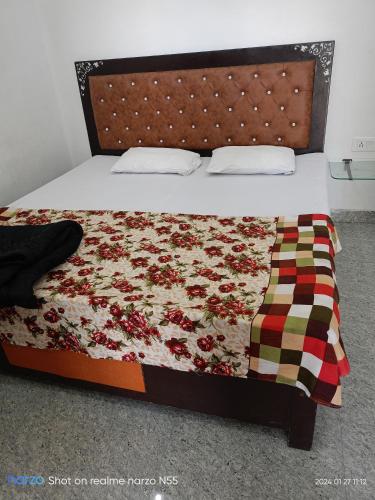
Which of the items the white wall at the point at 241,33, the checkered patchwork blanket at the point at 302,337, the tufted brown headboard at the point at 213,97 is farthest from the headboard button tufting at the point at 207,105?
the checkered patchwork blanket at the point at 302,337

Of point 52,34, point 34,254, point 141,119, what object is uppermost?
point 52,34

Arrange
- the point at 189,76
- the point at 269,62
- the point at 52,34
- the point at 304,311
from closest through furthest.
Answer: the point at 304,311
the point at 269,62
the point at 189,76
the point at 52,34

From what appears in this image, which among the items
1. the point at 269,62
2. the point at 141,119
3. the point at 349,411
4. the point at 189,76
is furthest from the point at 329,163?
the point at 349,411

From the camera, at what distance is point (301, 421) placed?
1090 millimetres

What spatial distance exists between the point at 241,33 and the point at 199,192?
95 centimetres

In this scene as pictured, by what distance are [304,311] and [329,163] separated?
1.47 m

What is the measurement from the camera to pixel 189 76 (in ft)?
7.07

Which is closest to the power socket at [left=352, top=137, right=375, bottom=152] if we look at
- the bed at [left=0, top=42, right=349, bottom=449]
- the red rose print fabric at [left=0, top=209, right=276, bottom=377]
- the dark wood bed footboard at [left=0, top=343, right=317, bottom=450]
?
the bed at [left=0, top=42, right=349, bottom=449]

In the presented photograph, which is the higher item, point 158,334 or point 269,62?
point 269,62

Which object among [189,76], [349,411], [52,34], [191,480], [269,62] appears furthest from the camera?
[52,34]

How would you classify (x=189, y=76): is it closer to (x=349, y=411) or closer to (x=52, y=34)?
(x=52, y=34)

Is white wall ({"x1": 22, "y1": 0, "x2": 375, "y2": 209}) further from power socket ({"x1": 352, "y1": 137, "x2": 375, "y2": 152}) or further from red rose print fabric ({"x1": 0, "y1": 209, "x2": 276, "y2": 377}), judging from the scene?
red rose print fabric ({"x1": 0, "y1": 209, "x2": 276, "y2": 377})

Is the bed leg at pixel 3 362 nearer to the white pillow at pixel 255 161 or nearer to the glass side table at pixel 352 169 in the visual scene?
the white pillow at pixel 255 161

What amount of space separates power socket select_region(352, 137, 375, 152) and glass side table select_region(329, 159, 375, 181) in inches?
Result: 2.8
